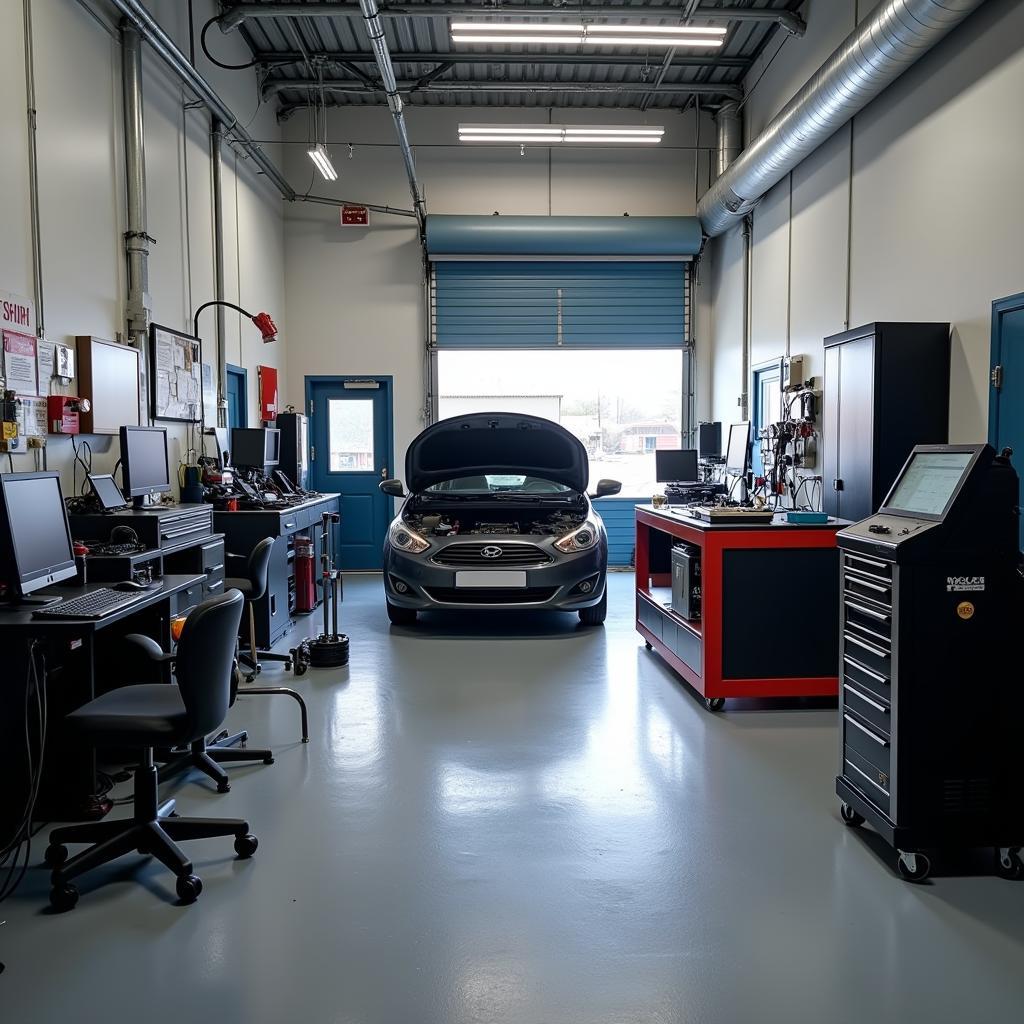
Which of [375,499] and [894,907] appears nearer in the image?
[894,907]

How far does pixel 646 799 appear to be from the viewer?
9.93 feet

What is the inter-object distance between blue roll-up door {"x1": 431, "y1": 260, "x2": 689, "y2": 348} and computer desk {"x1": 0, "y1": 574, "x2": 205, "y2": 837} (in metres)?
6.31

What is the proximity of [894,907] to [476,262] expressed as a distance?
791 centimetres

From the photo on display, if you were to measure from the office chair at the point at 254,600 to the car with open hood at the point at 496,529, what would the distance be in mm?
1038

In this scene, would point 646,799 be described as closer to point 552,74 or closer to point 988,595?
point 988,595

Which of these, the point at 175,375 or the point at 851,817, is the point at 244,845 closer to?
the point at 851,817

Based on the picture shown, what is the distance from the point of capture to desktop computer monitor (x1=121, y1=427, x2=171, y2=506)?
4.19m

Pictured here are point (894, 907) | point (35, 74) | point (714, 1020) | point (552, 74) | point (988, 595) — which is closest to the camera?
point (714, 1020)

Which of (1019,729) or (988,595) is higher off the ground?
(988,595)

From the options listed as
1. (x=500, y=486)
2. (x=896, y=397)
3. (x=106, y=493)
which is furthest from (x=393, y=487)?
(x=896, y=397)

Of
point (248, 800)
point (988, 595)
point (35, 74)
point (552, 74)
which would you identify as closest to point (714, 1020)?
point (988, 595)

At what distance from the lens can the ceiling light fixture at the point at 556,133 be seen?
6.80 metres

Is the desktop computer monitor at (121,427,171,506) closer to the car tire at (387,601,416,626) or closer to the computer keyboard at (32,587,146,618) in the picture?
the computer keyboard at (32,587,146,618)

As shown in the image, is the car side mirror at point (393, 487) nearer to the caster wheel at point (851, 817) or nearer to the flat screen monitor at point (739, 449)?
the flat screen monitor at point (739, 449)
